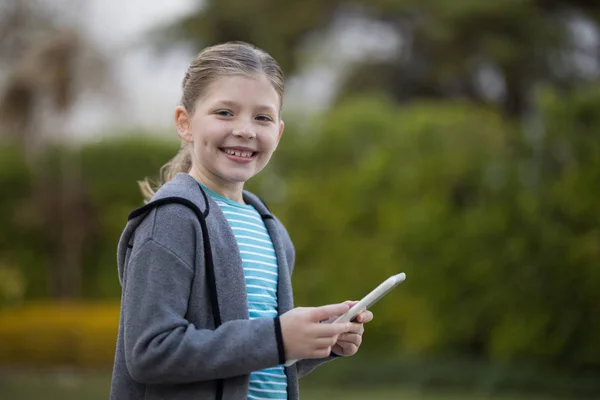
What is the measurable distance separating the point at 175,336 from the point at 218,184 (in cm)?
43

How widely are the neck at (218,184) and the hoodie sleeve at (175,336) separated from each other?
0.28 meters

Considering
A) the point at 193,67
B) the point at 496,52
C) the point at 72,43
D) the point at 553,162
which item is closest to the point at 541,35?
the point at 496,52

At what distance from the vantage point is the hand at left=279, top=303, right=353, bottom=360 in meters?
1.61

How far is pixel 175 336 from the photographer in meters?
1.61

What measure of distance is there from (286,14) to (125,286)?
14.3 m

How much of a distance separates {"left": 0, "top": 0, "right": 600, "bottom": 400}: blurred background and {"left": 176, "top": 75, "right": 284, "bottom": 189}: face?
6.32 m

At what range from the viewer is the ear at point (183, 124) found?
1944 millimetres

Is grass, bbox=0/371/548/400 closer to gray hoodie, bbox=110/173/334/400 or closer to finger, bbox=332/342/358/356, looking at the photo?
finger, bbox=332/342/358/356

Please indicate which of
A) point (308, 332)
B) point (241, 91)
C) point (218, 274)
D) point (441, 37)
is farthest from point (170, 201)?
point (441, 37)

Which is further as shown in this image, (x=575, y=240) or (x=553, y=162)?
(x=553, y=162)

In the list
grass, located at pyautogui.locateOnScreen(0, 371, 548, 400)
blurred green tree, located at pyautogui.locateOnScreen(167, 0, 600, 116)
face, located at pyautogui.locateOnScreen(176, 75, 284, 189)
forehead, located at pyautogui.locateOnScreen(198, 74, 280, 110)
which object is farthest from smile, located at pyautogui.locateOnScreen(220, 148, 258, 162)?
blurred green tree, located at pyautogui.locateOnScreen(167, 0, 600, 116)

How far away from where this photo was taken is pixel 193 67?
1925mm

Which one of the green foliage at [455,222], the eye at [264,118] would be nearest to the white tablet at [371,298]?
the eye at [264,118]

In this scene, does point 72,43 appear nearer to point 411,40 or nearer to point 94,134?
point 94,134
